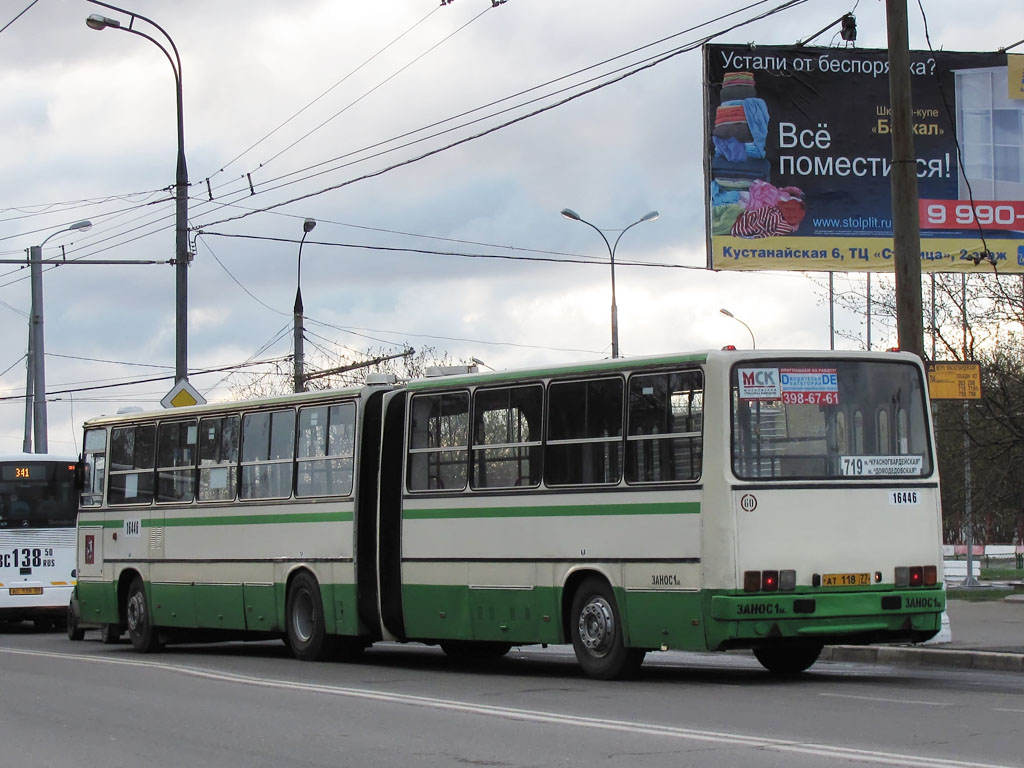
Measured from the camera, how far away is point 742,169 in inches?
998

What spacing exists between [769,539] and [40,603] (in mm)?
19589

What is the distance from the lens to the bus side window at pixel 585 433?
49.4 feet

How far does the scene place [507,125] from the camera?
77.0ft

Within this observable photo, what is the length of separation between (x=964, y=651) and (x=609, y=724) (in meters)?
7.02

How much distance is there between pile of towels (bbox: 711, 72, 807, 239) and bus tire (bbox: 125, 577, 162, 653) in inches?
391

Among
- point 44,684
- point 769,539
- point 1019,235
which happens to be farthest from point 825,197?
point 44,684

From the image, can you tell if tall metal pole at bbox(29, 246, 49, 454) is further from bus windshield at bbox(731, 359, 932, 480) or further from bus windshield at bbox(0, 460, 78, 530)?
bus windshield at bbox(731, 359, 932, 480)

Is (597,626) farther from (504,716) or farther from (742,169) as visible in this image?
(742,169)

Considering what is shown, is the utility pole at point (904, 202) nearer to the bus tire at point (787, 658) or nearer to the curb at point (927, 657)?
the curb at point (927, 657)

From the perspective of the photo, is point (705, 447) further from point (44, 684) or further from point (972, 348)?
point (972, 348)

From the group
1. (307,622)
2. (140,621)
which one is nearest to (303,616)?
(307,622)

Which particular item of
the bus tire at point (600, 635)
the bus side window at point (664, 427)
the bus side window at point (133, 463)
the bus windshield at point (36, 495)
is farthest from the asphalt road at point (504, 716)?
the bus windshield at point (36, 495)

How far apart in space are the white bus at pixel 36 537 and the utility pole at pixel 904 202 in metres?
17.3

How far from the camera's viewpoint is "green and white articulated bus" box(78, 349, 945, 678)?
557 inches
